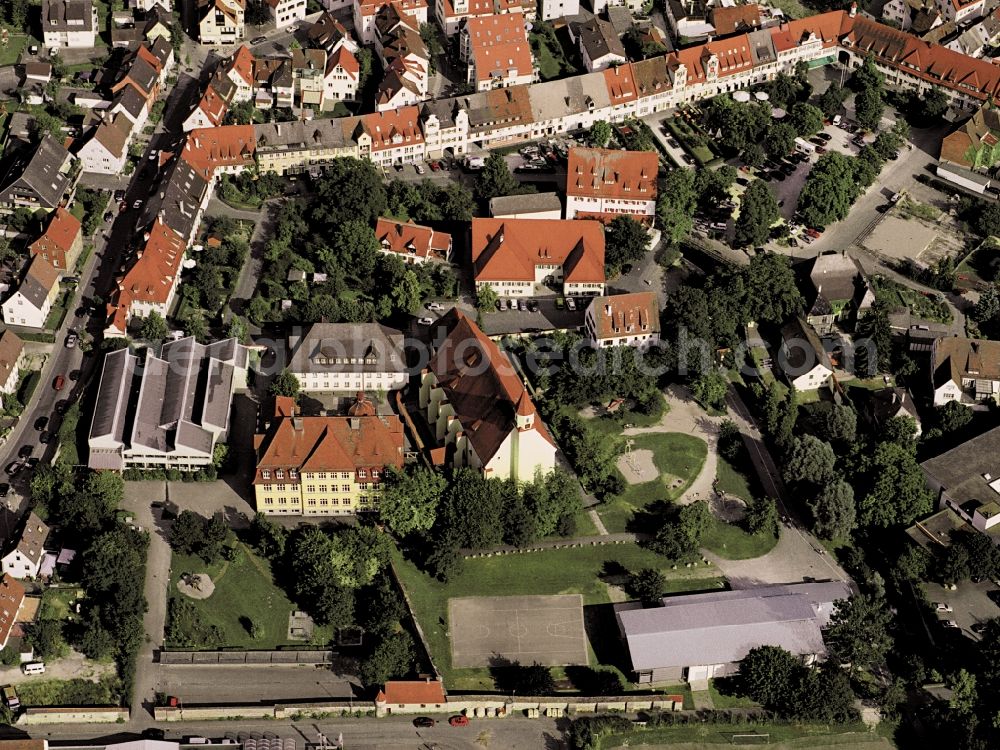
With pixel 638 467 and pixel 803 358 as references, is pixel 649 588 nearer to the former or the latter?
pixel 638 467

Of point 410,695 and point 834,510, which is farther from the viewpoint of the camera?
point 834,510

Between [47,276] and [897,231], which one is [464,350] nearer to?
[47,276]

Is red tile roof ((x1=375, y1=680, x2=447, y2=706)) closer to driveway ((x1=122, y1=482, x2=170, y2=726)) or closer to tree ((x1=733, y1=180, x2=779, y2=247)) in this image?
driveway ((x1=122, y1=482, x2=170, y2=726))

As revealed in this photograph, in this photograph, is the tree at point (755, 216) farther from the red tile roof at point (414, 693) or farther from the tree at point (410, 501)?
the red tile roof at point (414, 693)

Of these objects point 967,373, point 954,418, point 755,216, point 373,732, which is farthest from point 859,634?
point 755,216

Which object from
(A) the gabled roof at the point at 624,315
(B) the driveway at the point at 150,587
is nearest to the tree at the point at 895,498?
(A) the gabled roof at the point at 624,315

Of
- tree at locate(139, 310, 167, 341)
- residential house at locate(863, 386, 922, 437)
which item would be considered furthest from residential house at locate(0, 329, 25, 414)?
residential house at locate(863, 386, 922, 437)
